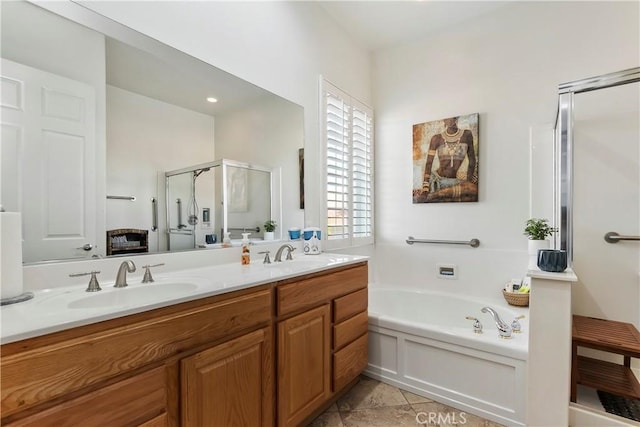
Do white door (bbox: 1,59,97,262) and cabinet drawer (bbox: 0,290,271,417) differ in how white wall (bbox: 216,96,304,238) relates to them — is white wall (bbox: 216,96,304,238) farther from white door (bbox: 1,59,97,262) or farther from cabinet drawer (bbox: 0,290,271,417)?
cabinet drawer (bbox: 0,290,271,417)

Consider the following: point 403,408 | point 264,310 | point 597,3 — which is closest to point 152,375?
point 264,310

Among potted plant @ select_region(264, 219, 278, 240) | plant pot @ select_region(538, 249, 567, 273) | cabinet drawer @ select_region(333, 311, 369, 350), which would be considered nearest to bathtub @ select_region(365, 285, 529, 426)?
cabinet drawer @ select_region(333, 311, 369, 350)

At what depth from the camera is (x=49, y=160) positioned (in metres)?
1.17

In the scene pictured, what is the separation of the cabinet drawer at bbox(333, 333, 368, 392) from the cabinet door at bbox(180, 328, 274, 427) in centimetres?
55

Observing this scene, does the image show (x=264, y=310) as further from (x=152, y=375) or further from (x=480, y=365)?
(x=480, y=365)

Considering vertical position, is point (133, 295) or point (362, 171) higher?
point (362, 171)

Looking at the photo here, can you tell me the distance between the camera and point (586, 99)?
7.15 ft

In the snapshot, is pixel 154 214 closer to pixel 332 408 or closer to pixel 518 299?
pixel 332 408

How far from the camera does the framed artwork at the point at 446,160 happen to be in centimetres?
264

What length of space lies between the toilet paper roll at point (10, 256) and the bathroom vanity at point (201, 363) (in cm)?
38

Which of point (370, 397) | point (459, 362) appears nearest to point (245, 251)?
point (370, 397)

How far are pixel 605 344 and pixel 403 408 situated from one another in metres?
1.13

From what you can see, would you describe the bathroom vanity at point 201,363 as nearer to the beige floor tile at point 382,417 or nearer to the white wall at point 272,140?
the beige floor tile at point 382,417

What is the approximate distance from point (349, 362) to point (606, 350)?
4.43 feet
